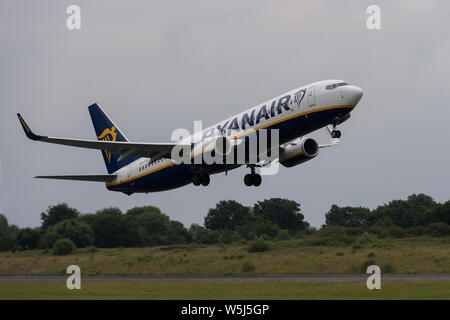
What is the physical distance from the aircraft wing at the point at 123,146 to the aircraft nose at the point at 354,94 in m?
12.4

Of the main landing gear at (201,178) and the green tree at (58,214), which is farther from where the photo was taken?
the green tree at (58,214)

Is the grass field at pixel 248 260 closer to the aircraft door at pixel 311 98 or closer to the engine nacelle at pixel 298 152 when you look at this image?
the engine nacelle at pixel 298 152

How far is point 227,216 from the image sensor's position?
8338cm

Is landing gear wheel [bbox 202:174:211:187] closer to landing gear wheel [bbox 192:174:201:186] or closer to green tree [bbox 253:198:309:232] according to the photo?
landing gear wheel [bbox 192:174:201:186]

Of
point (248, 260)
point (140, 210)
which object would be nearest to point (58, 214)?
point (140, 210)

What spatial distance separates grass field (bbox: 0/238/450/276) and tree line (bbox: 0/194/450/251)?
558 centimetres

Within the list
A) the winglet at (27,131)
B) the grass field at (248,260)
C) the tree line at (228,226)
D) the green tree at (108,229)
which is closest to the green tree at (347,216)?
the tree line at (228,226)

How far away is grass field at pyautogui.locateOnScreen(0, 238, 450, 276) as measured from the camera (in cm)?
5488

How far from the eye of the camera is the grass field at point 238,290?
125ft

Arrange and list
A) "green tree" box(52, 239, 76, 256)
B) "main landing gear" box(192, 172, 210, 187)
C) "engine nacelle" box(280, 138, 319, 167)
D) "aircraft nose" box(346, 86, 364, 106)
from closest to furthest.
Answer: "aircraft nose" box(346, 86, 364, 106), "main landing gear" box(192, 172, 210, 187), "engine nacelle" box(280, 138, 319, 167), "green tree" box(52, 239, 76, 256)

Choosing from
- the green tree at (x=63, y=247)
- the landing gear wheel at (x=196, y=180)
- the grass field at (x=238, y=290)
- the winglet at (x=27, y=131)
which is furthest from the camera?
the green tree at (x=63, y=247)
